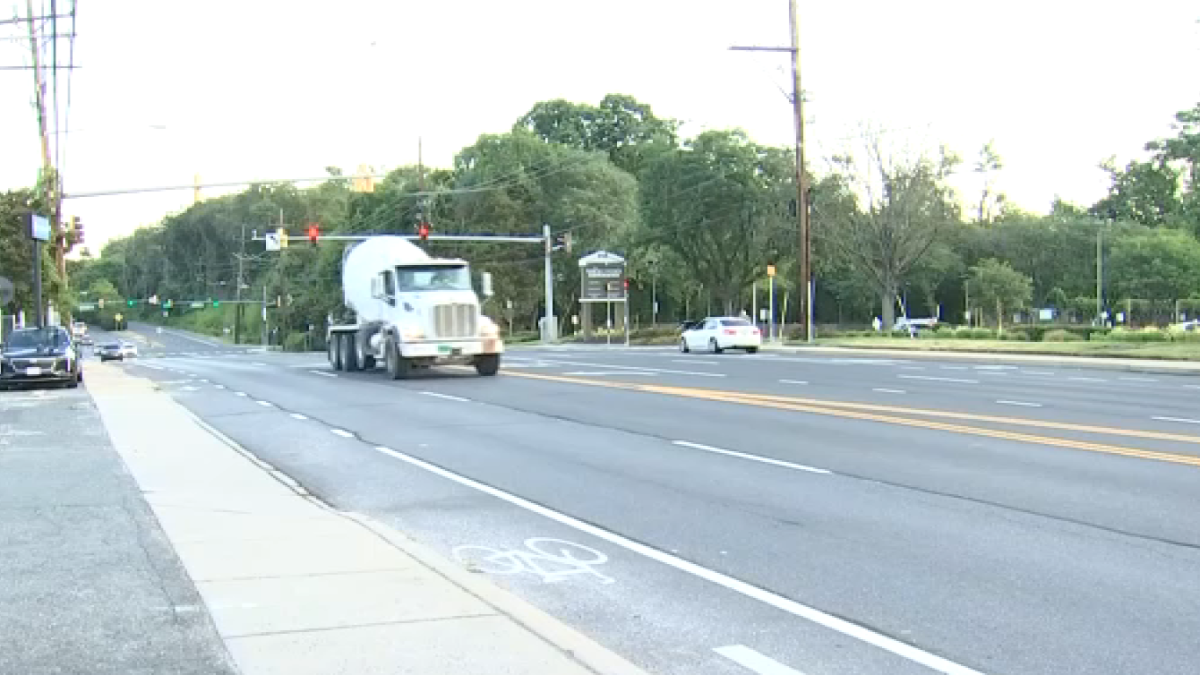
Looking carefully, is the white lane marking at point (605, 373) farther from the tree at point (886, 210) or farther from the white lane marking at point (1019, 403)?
the tree at point (886, 210)

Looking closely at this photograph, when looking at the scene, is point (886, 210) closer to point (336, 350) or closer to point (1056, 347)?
point (1056, 347)

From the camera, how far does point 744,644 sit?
6051 millimetres

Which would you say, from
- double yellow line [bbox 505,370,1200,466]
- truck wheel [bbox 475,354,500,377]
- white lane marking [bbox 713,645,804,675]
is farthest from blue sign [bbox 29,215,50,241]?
white lane marking [bbox 713,645,804,675]

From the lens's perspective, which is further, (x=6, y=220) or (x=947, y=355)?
(x=6, y=220)

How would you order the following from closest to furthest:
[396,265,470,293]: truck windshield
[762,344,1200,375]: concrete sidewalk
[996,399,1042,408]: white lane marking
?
[996,399,1042,408]: white lane marking → [762,344,1200,375]: concrete sidewalk → [396,265,470,293]: truck windshield

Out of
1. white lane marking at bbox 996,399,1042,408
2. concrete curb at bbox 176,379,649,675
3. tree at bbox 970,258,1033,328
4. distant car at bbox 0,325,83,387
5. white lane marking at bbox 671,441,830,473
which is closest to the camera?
concrete curb at bbox 176,379,649,675

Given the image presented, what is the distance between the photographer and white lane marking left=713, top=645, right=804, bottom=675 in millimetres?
5570

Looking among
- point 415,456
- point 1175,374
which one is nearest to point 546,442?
point 415,456

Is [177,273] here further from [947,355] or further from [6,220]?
[947,355]

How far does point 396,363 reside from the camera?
29.0m

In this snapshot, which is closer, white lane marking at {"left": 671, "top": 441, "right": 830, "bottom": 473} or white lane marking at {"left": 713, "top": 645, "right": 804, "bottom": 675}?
white lane marking at {"left": 713, "top": 645, "right": 804, "bottom": 675}

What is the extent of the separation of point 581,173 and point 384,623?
75126 mm

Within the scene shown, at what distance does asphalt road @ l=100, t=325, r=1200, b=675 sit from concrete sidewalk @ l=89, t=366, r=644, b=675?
17.9 inches

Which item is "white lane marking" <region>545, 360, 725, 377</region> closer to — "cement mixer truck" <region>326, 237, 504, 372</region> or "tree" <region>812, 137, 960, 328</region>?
"cement mixer truck" <region>326, 237, 504, 372</region>
